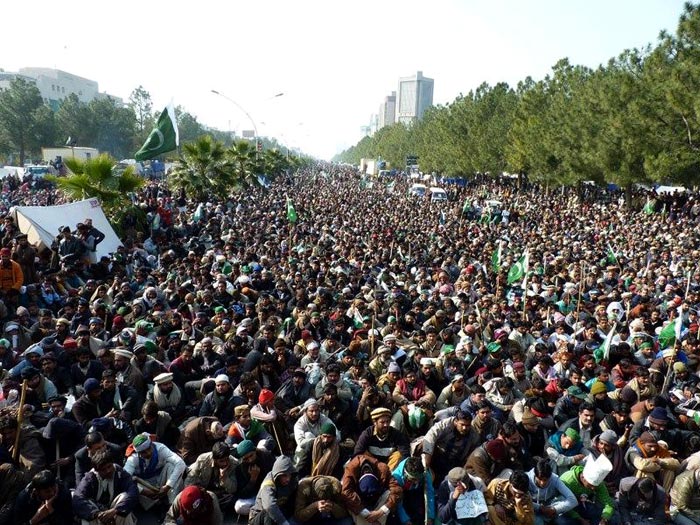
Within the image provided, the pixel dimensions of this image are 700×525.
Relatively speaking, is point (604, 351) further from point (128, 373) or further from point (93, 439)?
point (93, 439)

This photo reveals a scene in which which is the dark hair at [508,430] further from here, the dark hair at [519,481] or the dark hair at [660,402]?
the dark hair at [660,402]

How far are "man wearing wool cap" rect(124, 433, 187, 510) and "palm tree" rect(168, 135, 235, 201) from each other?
21136mm

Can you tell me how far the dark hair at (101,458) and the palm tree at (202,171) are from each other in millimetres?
21378

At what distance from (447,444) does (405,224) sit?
60.9 feet

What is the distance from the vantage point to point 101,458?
444cm

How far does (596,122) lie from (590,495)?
26.7 m

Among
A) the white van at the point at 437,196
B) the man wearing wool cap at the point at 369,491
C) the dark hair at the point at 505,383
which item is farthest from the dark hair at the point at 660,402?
the white van at the point at 437,196

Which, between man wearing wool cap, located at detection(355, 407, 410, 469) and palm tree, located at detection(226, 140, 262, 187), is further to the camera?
palm tree, located at detection(226, 140, 262, 187)

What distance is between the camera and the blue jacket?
4.68 m

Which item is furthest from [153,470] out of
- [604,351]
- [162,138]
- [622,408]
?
[162,138]

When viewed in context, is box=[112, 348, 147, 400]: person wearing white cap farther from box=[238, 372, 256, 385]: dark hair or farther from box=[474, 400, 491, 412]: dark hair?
box=[474, 400, 491, 412]: dark hair

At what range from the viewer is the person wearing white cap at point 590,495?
4742 mm

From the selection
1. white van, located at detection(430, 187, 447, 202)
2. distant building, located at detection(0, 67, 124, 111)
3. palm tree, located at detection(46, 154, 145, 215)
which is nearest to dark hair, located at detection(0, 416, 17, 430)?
palm tree, located at detection(46, 154, 145, 215)

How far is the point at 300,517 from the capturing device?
14.7 feet
